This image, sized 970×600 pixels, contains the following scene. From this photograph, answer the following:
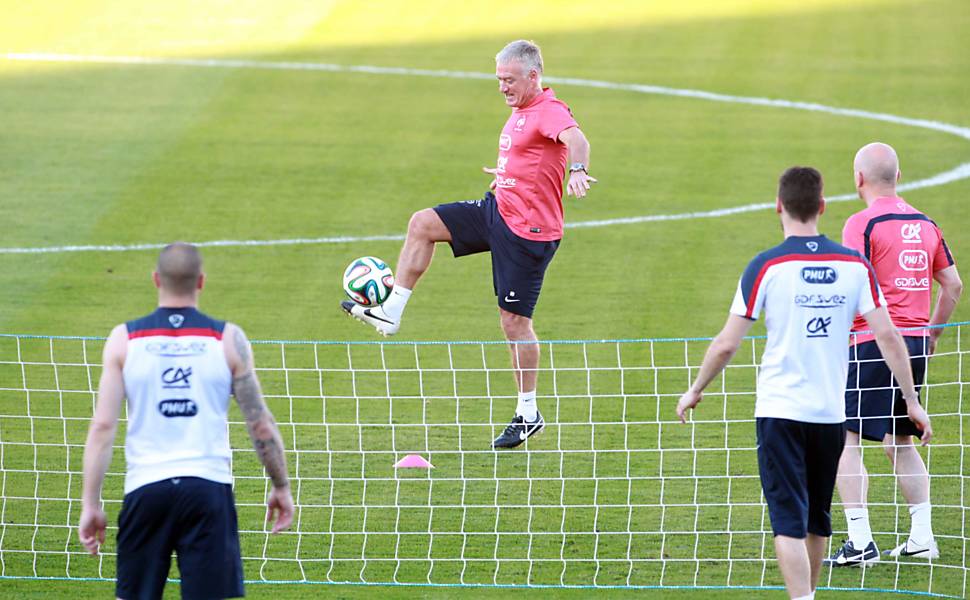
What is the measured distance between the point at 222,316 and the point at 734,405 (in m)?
4.87

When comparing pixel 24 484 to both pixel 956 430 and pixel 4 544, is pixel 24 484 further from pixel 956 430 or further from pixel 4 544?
pixel 956 430

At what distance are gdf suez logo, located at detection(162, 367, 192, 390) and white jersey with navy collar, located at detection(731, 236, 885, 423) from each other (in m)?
2.46

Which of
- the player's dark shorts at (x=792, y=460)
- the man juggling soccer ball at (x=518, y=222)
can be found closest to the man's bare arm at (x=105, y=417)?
the player's dark shorts at (x=792, y=460)

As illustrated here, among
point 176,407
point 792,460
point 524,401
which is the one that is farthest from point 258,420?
point 524,401

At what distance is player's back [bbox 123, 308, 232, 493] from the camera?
6.16 m

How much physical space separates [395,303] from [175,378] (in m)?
4.87

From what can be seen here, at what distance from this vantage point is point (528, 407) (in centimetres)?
1062

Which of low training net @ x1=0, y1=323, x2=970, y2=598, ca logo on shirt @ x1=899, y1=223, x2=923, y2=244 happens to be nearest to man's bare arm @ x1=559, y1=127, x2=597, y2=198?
low training net @ x1=0, y1=323, x2=970, y2=598

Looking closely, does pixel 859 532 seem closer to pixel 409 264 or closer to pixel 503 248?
pixel 503 248

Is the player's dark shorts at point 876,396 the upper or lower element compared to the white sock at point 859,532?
upper

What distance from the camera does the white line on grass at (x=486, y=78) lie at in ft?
53.5

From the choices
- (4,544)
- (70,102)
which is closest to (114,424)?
(4,544)

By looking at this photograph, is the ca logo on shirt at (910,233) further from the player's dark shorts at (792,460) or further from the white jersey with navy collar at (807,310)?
the player's dark shorts at (792,460)

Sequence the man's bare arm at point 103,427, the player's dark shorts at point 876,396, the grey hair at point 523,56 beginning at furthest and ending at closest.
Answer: the grey hair at point 523,56
the player's dark shorts at point 876,396
the man's bare arm at point 103,427
